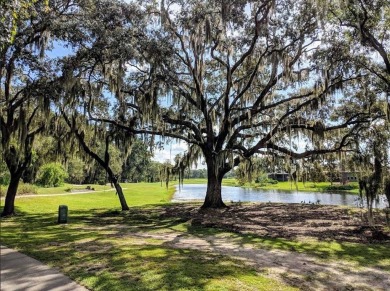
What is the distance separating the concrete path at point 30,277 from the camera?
175 inches

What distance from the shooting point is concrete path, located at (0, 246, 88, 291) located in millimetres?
4457

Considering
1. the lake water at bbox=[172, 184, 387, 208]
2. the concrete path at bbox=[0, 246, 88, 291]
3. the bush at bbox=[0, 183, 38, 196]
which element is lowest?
the lake water at bbox=[172, 184, 387, 208]

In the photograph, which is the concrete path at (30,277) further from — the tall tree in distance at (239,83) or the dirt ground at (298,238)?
the tall tree in distance at (239,83)

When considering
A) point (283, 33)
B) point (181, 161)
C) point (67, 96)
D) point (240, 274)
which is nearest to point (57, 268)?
point (240, 274)

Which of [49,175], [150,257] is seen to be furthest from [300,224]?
[49,175]

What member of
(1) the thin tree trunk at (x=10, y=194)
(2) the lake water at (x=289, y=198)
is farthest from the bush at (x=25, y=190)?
(2) the lake water at (x=289, y=198)

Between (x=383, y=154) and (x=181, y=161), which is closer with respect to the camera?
(x=383, y=154)

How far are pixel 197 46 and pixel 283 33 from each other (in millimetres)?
3806

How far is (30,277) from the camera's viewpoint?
16.0 ft

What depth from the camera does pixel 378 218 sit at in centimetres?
1208

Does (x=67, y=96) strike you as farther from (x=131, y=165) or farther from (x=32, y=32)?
(x=131, y=165)

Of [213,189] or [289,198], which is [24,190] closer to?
[213,189]

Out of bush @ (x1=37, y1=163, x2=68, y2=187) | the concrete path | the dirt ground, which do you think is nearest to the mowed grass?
the concrete path

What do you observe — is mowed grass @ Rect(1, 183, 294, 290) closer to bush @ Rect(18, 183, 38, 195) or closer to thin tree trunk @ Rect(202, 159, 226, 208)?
thin tree trunk @ Rect(202, 159, 226, 208)
